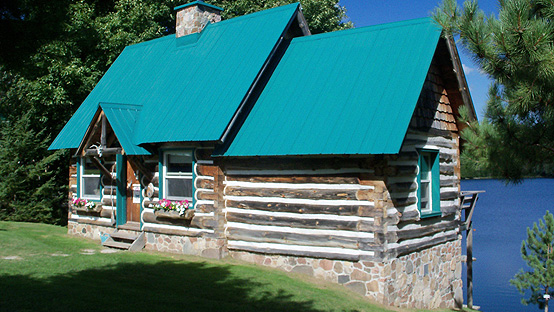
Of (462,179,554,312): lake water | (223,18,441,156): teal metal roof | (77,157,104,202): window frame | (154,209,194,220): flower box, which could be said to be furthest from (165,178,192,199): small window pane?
(462,179,554,312): lake water

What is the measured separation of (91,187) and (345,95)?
9.21 metres

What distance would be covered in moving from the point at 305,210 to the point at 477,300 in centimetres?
2228

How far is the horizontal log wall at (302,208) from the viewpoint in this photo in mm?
11453

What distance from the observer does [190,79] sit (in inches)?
630

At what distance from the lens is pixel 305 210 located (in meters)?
12.2

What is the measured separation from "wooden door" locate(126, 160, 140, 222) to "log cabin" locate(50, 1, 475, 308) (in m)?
0.04

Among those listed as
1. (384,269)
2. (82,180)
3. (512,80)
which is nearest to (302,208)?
(384,269)

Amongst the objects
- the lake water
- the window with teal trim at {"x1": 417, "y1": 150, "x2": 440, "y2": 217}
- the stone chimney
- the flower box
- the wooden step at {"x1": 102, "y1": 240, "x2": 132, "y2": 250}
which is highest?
the stone chimney

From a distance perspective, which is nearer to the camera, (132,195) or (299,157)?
(299,157)

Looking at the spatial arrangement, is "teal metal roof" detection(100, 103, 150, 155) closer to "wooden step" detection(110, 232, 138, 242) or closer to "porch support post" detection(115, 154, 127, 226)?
"porch support post" detection(115, 154, 127, 226)

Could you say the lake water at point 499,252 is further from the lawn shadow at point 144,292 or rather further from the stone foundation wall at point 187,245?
the lawn shadow at point 144,292

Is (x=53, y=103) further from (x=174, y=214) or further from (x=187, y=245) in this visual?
(x=187, y=245)

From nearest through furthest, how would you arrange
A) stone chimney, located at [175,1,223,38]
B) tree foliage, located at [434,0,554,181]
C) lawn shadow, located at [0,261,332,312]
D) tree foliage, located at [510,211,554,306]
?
1. tree foliage, located at [434,0,554,181]
2. lawn shadow, located at [0,261,332,312]
3. stone chimney, located at [175,1,223,38]
4. tree foliage, located at [510,211,554,306]

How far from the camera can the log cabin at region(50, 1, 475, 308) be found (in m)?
11.5
